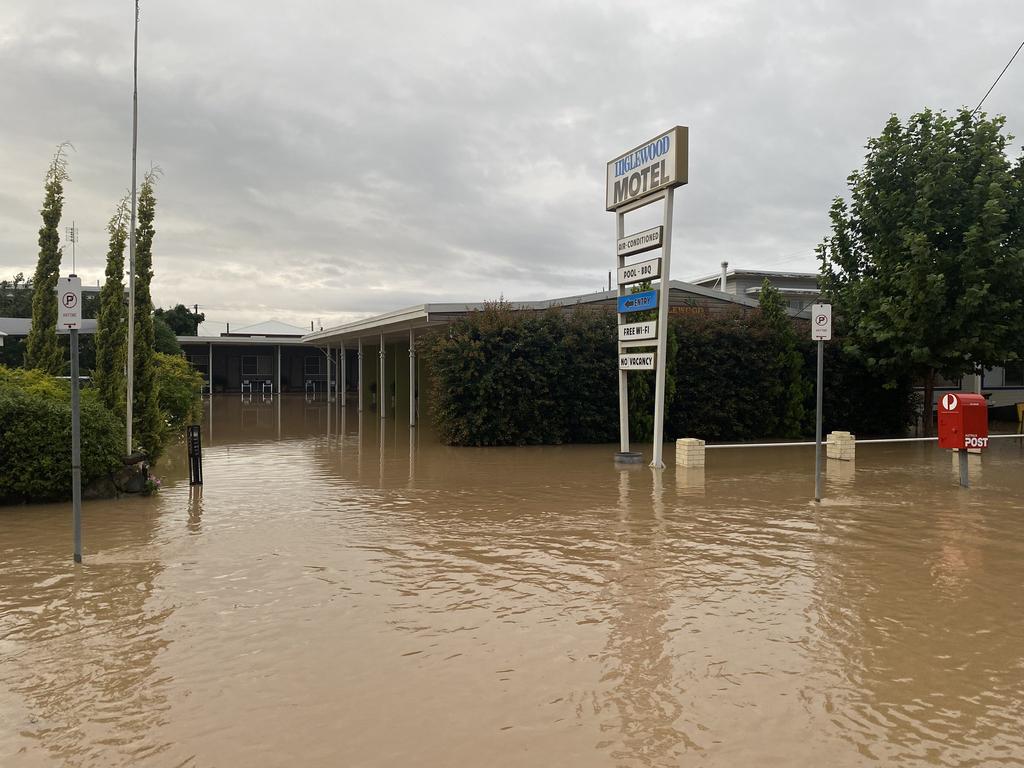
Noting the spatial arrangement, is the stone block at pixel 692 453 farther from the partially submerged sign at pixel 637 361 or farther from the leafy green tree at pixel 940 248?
the leafy green tree at pixel 940 248

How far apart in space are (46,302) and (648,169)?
40.9 ft

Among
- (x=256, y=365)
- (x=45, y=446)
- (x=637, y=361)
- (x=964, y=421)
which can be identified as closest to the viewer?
(x=45, y=446)

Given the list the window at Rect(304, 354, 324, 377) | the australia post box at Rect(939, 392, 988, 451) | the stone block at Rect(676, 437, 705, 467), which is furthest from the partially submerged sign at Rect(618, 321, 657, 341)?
the window at Rect(304, 354, 324, 377)

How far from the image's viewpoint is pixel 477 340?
16906 millimetres

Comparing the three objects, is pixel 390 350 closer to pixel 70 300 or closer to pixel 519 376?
pixel 519 376

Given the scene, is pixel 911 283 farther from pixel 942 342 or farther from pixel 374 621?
pixel 374 621

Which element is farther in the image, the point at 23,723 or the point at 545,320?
the point at 545,320

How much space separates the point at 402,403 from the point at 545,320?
48.0 ft

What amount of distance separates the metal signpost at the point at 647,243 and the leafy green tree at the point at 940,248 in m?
6.07

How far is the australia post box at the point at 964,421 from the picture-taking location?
34.5 feet

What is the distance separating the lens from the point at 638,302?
1415cm

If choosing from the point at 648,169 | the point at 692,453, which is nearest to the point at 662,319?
the point at 692,453

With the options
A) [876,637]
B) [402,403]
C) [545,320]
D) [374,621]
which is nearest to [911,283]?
[545,320]

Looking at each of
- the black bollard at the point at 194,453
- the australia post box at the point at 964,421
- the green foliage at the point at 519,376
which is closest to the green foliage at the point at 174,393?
the green foliage at the point at 519,376
